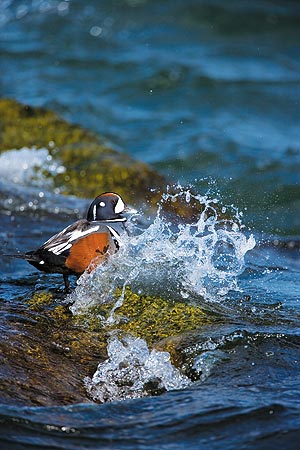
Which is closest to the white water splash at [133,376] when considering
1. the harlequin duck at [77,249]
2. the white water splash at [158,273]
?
the white water splash at [158,273]

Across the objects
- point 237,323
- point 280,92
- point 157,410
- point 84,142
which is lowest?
point 280,92

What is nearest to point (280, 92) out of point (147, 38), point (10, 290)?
point (147, 38)

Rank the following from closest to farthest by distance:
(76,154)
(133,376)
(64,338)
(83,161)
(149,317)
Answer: (133,376), (64,338), (149,317), (83,161), (76,154)

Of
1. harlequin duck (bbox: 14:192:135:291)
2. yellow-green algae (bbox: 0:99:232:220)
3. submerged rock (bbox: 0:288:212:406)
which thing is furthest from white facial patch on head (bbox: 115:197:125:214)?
yellow-green algae (bbox: 0:99:232:220)

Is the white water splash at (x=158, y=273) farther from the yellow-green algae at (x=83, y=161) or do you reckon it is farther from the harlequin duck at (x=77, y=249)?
the yellow-green algae at (x=83, y=161)

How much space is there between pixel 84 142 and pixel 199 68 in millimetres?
4493

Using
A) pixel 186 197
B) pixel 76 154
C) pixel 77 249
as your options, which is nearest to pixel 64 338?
pixel 77 249

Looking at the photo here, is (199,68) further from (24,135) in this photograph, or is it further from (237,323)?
(237,323)

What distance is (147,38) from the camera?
15430 millimetres

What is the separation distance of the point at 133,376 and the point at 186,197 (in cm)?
236

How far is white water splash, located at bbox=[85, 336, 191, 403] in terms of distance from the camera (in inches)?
163

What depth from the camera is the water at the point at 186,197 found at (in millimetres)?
3783

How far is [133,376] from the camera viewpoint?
4.29m

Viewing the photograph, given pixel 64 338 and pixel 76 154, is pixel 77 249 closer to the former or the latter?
pixel 64 338
